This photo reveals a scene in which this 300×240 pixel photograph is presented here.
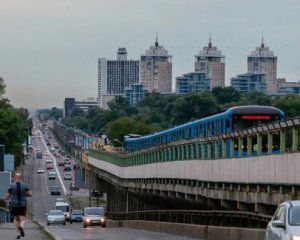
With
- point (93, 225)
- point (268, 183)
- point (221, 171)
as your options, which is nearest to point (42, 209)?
point (93, 225)

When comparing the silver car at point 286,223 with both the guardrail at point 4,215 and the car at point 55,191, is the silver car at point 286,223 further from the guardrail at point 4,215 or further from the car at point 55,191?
the car at point 55,191

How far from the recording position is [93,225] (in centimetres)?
7206

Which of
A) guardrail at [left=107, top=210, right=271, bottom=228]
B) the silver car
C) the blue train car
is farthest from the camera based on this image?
the blue train car

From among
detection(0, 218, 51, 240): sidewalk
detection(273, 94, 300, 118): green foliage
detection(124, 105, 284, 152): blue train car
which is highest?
detection(273, 94, 300, 118): green foliage

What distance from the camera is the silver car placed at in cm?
2315

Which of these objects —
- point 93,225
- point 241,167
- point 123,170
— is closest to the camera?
point 241,167

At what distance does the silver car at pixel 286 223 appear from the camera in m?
23.2

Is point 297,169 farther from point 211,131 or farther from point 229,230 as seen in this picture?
point 211,131

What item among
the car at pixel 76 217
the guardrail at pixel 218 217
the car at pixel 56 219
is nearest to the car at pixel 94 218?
the guardrail at pixel 218 217

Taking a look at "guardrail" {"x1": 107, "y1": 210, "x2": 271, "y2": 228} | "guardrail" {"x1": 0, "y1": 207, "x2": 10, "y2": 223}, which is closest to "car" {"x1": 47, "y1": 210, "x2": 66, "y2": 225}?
"guardrail" {"x1": 0, "y1": 207, "x2": 10, "y2": 223}

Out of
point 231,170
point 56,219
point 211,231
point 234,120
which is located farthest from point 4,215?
point 211,231

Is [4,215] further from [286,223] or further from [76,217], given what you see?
[286,223]

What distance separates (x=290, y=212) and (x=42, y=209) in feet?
408

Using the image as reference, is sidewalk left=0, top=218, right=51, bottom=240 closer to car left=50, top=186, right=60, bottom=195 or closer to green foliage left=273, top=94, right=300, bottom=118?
green foliage left=273, top=94, right=300, bottom=118
